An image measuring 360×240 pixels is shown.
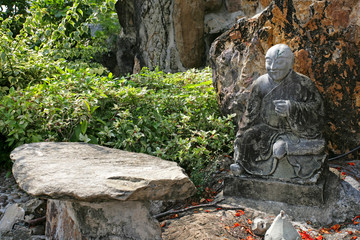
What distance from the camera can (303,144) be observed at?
141 inches

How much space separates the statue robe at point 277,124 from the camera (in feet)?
11.7

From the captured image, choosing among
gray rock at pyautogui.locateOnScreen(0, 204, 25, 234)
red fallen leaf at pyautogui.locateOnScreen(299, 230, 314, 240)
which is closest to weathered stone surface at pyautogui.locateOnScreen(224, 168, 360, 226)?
red fallen leaf at pyautogui.locateOnScreen(299, 230, 314, 240)

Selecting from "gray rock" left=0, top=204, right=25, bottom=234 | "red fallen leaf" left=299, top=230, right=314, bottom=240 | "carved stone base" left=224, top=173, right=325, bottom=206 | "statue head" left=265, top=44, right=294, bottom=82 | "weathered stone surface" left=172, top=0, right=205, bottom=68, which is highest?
"weathered stone surface" left=172, top=0, right=205, bottom=68

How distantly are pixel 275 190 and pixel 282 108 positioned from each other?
775 mm

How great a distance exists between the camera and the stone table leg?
2.74 metres

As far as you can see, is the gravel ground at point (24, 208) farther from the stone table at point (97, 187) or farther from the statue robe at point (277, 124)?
the statue robe at point (277, 124)

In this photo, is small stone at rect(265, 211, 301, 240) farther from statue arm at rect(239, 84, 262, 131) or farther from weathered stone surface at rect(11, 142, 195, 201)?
statue arm at rect(239, 84, 262, 131)

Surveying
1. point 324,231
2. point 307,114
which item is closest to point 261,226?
point 324,231

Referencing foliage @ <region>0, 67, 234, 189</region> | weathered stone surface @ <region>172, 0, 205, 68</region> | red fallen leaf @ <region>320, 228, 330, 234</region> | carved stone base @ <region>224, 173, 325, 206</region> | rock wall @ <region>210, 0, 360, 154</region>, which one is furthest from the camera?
weathered stone surface @ <region>172, 0, 205, 68</region>

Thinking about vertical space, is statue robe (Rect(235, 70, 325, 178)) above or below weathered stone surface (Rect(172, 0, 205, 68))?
below

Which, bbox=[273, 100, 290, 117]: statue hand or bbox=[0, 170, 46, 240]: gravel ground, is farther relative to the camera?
bbox=[273, 100, 290, 117]: statue hand

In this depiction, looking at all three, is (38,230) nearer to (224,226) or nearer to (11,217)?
(11,217)

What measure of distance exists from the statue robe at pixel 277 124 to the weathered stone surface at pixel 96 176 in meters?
1.09

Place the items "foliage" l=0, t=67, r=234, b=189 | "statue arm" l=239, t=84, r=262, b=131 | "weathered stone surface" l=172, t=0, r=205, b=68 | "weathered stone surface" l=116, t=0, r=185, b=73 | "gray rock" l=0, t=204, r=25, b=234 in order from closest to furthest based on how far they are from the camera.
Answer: "gray rock" l=0, t=204, r=25, b=234 < "statue arm" l=239, t=84, r=262, b=131 < "foliage" l=0, t=67, r=234, b=189 < "weathered stone surface" l=172, t=0, r=205, b=68 < "weathered stone surface" l=116, t=0, r=185, b=73
